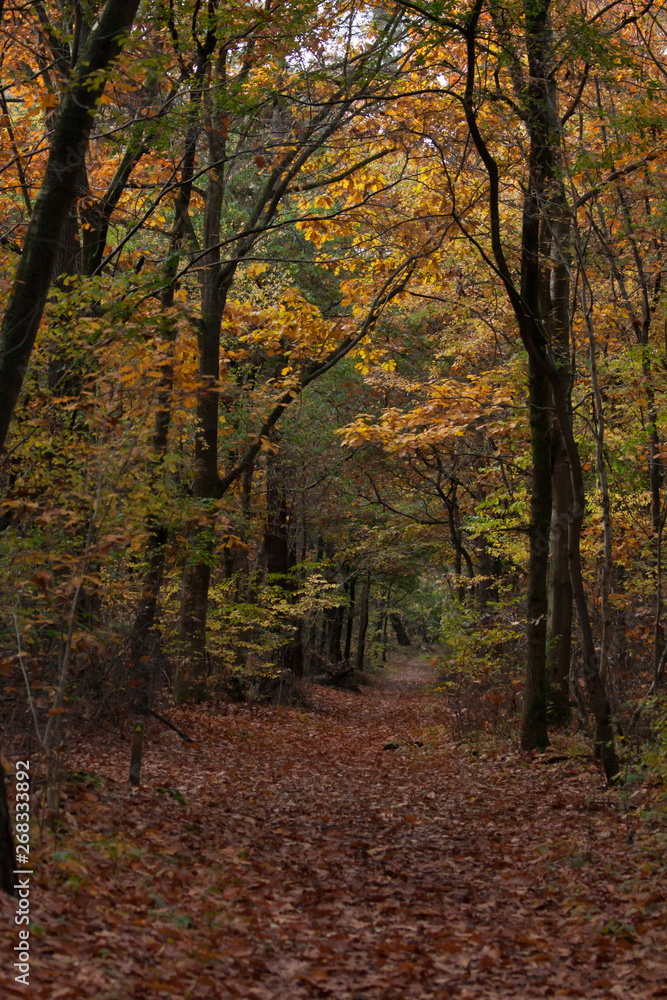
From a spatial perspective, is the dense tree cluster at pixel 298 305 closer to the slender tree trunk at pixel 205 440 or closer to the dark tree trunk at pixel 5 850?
the slender tree trunk at pixel 205 440

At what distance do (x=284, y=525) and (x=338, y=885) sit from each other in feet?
38.7

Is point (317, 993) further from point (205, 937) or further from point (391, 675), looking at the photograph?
point (391, 675)

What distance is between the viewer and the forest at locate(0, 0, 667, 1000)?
472cm

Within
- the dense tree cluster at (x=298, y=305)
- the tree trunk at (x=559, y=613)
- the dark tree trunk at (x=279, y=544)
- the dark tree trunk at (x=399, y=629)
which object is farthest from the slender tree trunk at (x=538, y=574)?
the dark tree trunk at (x=399, y=629)

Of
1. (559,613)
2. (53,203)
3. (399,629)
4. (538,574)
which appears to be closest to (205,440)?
(538,574)

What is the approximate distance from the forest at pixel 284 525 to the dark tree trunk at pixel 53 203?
0.07ft

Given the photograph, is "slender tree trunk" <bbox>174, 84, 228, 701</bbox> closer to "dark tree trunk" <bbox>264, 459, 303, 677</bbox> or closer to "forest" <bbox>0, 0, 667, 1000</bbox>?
"forest" <bbox>0, 0, 667, 1000</bbox>

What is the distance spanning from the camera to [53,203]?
4961 mm

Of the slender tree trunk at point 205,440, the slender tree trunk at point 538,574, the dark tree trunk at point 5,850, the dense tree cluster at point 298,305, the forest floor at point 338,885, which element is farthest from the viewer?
the slender tree trunk at point 205,440

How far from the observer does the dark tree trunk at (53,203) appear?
4.66 m

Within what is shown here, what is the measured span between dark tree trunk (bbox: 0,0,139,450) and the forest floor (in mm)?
2885

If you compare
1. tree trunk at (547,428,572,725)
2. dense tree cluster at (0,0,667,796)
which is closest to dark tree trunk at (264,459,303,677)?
dense tree cluster at (0,0,667,796)

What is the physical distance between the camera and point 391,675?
3603 cm

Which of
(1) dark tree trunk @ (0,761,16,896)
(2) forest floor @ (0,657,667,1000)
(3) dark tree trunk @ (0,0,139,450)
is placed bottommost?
(2) forest floor @ (0,657,667,1000)
